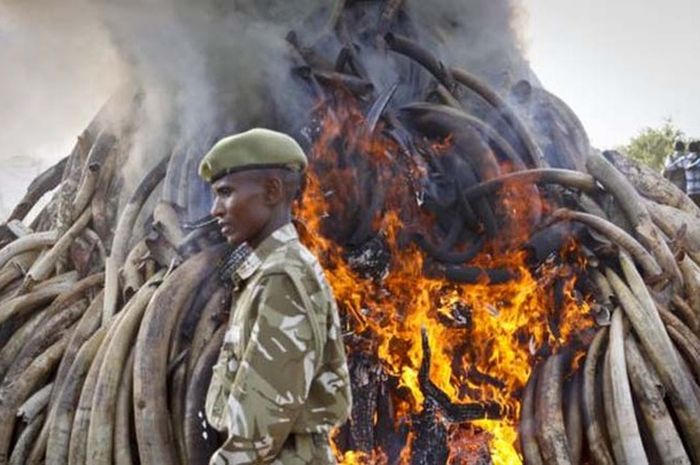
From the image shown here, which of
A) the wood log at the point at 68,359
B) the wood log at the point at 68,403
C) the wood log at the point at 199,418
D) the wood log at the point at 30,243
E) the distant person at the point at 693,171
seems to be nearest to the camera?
the wood log at the point at 199,418

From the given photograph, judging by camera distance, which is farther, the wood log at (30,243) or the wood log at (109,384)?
the wood log at (30,243)

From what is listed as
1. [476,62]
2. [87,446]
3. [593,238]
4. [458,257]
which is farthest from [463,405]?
[476,62]

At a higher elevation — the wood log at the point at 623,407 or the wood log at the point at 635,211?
the wood log at the point at 635,211

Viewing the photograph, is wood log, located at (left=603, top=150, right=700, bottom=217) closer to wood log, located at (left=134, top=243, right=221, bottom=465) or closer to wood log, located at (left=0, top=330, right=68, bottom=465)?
wood log, located at (left=134, top=243, right=221, bottom=465)

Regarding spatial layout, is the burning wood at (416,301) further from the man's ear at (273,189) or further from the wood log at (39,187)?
the man's ear at (273,189)

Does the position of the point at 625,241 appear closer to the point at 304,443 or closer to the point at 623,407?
the point at 623,407

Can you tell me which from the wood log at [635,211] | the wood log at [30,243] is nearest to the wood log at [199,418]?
the wood log at [30,243]

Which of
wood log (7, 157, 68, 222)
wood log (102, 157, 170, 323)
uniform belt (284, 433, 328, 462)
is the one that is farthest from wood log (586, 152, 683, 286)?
wood log (7, 157, 68, 222)

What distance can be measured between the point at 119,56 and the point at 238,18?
33.2 inches

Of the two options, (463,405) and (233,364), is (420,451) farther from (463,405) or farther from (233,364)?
(233,364)

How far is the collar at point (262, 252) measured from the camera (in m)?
2.39

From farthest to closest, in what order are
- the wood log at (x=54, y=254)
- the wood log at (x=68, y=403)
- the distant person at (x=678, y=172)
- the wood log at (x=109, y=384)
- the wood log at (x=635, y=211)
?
the distant person at (x=678, y=172) < the wood log at (x=54, y=254) < the wood log at (x=635, y=211) < the wood log at (x=68, y=403) < the wood log at (x=109, y=384)

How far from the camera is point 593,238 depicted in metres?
5.20

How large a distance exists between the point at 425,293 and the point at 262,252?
114 inches
